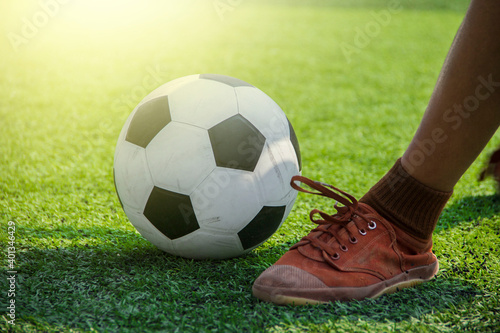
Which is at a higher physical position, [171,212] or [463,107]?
[463,107]

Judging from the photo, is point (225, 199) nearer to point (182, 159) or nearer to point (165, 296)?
point (182, 159)

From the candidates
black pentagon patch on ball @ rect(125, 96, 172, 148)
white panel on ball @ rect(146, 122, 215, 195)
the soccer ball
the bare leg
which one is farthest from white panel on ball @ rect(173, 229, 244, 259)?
the bare leg

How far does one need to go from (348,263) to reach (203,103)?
2.33ft

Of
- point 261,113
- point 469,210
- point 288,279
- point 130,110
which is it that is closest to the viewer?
point 288,279

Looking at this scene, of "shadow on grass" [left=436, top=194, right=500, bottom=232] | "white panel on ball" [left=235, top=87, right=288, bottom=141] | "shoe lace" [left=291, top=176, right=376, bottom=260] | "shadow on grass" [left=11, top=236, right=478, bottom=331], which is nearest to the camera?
"shadow on grass" [left=11, top=236, right=478, bottom=331]

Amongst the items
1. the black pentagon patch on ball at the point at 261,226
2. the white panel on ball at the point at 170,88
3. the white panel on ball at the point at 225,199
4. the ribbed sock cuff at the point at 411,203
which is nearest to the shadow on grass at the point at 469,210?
the ribbed sock cuff at the point at 411,203

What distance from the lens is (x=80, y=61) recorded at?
504cm

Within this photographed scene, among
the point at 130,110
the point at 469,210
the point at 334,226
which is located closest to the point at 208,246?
the point at 334,226

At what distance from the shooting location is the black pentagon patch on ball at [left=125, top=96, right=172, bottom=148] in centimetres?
167

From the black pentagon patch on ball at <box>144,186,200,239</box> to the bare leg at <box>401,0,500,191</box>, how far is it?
2.42ft

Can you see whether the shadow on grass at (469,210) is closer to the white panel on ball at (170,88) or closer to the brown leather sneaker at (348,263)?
the brown leather sneaker at (348,263)

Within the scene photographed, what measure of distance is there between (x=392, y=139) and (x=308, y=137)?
59cm

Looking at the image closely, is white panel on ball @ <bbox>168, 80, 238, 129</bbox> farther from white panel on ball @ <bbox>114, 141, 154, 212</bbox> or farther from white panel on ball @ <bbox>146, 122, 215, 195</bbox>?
white panel on ball @ <bbox>114, 141, 154, 212</bbox>

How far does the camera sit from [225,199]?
160cm
